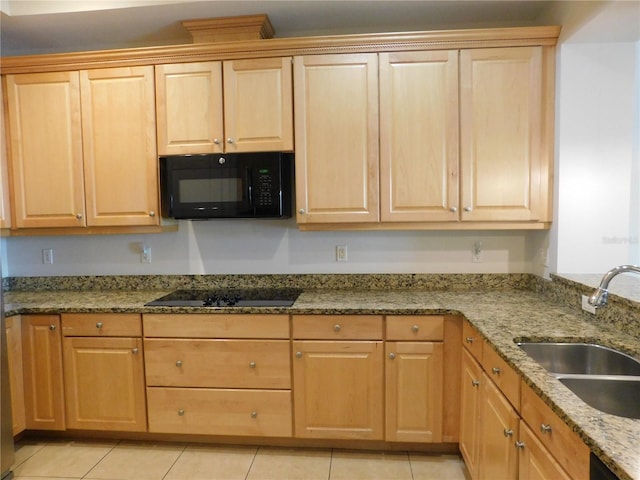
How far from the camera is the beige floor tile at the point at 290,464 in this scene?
208cm

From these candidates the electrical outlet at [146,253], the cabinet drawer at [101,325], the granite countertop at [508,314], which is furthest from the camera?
the electrical outlet at [146,253]

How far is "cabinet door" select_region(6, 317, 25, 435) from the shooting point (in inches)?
89.3

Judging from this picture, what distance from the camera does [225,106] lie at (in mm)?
2352

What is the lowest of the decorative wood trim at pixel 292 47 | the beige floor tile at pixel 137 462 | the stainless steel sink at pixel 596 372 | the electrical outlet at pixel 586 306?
the beige floor tile at pixel 137 462

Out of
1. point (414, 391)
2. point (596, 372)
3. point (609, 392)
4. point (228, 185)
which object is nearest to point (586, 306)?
point (596, 372)

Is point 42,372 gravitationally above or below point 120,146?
below

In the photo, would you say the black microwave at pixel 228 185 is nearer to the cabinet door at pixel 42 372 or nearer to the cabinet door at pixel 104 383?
the cabinet door at pixel 104 383

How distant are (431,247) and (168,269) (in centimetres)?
178

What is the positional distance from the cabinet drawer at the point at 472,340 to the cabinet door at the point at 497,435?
0.12 m

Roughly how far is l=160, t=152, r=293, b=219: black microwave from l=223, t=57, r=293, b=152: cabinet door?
8cm

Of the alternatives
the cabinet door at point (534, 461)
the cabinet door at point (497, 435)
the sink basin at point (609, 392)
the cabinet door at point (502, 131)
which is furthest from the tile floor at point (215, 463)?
the cabinet door at point (502, 131)

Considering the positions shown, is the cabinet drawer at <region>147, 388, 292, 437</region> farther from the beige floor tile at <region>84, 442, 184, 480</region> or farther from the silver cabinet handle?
the silver cabinet handle

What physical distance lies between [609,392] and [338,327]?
119 centimetres

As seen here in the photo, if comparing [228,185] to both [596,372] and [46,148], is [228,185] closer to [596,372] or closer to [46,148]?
[46,148]
